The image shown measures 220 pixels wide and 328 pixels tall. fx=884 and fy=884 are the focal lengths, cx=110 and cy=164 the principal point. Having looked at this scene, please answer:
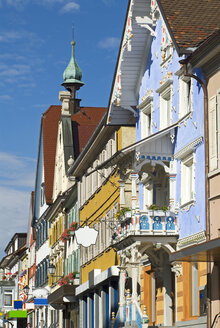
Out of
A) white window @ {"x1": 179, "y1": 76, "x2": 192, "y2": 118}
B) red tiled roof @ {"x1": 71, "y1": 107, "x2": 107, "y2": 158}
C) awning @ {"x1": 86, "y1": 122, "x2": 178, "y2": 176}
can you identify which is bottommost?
awning @ {"x1": 86, "y1": 122, "x2": 178, "y2": 176}

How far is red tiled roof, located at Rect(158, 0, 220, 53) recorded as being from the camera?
24031 millimetres

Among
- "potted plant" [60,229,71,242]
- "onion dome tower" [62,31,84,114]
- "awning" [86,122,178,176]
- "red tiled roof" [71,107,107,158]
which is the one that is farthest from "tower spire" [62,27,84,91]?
"awning" [86,122,178,176]

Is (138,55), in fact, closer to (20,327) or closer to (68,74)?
(68,74)

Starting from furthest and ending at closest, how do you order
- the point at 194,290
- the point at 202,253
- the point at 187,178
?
the point at 187,178 → the point at 194,290 → the point at 202,253

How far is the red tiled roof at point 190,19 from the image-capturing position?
946 inches

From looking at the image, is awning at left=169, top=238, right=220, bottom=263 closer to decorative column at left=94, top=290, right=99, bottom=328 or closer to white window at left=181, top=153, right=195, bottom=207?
white window at left=181, top=153, right=195, bottom=207

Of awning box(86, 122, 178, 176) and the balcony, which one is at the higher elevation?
awning box(86, 122, 178, 176)

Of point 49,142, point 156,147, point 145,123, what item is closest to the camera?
point 156,147

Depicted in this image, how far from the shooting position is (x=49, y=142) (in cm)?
6731

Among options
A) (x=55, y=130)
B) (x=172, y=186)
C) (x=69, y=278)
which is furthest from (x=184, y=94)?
(x=55, y=130)

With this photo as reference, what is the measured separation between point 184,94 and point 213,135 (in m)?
3.49

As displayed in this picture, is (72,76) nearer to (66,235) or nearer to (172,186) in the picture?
(66,235)

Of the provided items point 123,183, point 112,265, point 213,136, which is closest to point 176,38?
point 213,136

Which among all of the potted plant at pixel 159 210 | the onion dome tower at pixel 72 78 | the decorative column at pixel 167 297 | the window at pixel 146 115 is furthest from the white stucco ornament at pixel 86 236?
the onion dome tower at pixel 72 78
